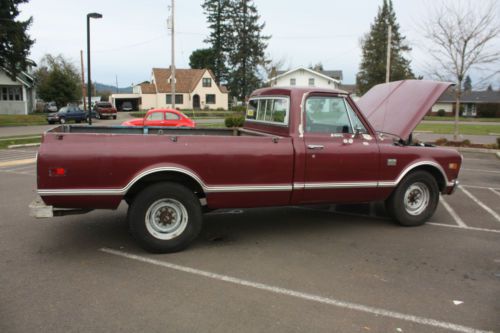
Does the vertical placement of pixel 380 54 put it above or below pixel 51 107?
above

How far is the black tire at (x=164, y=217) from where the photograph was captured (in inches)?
185

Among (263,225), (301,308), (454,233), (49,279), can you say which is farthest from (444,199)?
(49,279)

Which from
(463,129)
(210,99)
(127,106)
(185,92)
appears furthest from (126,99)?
(463,129)

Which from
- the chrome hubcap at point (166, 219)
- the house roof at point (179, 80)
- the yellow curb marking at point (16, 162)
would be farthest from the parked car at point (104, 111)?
the chrome hubcap at point (166, 219)

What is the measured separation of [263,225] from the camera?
6125 mm

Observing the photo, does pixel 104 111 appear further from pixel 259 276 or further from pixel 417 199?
pixel 259 276

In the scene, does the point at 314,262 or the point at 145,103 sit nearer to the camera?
the point at 314,262

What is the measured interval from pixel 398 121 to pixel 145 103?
60100 millimetres

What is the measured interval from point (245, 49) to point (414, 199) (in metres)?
61.1

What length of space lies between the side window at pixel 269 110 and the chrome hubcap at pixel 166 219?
5.89 feet

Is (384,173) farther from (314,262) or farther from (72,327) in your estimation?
(72,327)

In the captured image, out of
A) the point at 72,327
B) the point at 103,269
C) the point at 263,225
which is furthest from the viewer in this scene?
the point at 263,225

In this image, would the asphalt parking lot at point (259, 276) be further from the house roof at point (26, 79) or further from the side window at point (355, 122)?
the house roof at point (26, 79)

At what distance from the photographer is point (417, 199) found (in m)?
6.18
